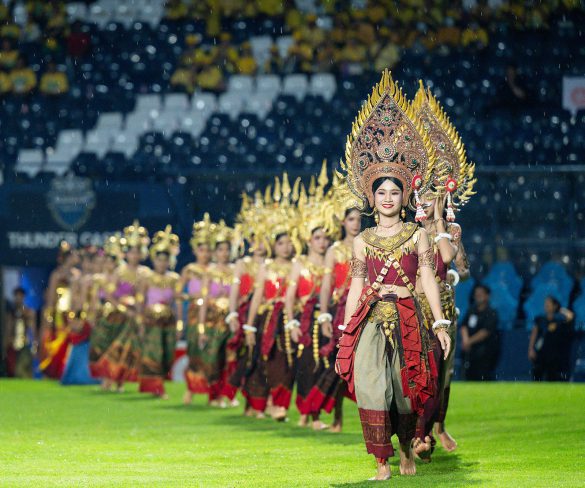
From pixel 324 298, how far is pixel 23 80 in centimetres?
1562

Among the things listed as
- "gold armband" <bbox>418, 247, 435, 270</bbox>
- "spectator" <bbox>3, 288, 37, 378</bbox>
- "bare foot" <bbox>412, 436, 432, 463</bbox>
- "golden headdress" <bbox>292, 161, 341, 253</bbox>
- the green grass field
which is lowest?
the green grass field

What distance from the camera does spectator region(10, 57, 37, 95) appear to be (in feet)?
81.9

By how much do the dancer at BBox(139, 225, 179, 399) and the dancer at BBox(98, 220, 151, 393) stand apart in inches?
11.8

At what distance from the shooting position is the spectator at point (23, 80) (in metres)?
25.0

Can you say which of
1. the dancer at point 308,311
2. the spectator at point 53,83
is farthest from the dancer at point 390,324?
the spectator at point 53,83

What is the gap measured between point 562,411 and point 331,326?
3434 millimetres

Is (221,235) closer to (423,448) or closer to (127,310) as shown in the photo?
(127,310)

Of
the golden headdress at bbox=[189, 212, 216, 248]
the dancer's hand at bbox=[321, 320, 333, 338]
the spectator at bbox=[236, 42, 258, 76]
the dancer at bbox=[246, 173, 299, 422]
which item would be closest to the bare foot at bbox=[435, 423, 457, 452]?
the dancer's hand at bbox=[321, 320, 333, 338]

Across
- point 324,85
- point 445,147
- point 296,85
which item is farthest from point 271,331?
point 296,85

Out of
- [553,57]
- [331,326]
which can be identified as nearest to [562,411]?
[331,326]

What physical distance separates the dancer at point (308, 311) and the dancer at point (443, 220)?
208 centimetres

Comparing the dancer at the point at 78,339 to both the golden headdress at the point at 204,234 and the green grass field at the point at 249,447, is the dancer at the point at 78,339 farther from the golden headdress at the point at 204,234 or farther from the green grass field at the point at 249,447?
the golden headdress at the point at 204,234

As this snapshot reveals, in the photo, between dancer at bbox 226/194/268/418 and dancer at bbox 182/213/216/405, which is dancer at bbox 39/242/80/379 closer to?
dancer at bbox 182/213/216/405

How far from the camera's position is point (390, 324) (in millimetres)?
7711
